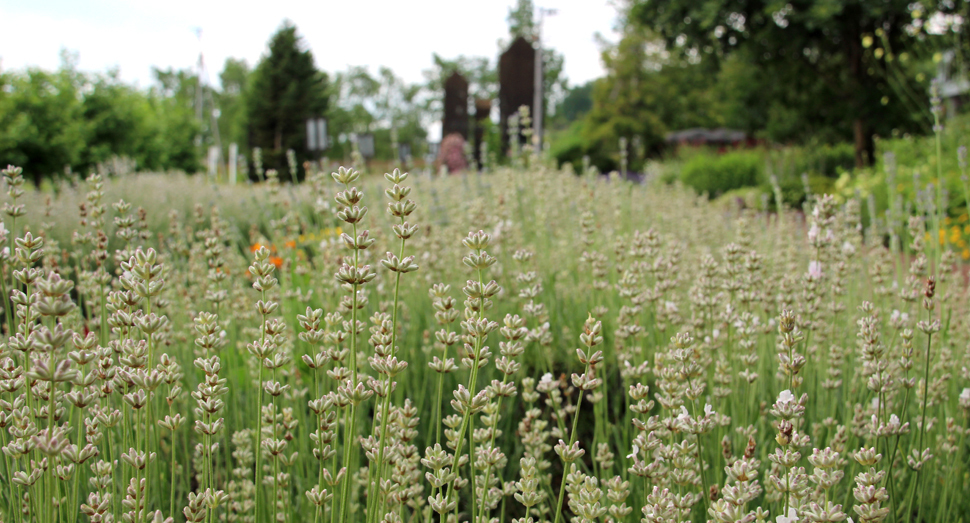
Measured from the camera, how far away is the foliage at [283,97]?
27.5 m

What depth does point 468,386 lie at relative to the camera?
1.62 meters

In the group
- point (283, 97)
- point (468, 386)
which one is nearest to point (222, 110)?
point (283, 97)

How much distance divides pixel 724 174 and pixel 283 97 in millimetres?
19901

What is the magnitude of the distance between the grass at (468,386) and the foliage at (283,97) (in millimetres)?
25789

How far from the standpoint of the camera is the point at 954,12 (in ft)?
48.1

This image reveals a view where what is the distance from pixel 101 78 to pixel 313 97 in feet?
51.8

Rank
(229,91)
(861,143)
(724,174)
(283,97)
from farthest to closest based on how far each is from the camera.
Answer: (229,91), (283,97), (861,143), (724,174)

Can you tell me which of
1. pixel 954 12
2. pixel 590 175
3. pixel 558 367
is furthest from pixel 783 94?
pixel 558 367

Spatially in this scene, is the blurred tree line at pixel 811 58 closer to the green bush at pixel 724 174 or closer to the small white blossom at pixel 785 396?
the green bush at pixel 724 174

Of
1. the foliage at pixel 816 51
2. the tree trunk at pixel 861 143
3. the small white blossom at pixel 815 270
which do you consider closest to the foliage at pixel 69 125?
the small white blossom at pixel 815 270

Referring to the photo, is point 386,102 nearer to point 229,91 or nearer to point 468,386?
point 229,91

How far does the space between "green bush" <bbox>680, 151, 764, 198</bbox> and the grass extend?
518 inches

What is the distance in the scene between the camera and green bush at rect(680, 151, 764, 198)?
16156 mm

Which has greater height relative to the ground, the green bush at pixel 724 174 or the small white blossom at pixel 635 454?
the green bush at pixel 724 174
